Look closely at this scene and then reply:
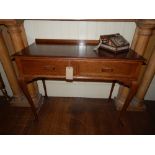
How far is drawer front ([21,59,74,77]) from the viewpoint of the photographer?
124cm

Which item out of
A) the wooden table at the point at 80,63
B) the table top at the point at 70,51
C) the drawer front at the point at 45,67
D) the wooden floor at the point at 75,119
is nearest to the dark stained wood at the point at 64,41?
the table top at the point at 70,51

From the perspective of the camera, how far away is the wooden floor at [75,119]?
1.60m

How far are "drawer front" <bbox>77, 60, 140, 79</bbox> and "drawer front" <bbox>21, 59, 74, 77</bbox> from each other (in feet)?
0.50

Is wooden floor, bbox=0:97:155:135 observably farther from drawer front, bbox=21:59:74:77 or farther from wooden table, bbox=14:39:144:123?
drawer front, bbox=21:59:74:77

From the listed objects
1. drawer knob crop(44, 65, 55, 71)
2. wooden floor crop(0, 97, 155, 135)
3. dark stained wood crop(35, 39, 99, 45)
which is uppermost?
dark stained wood crop(35, 39, 99, 45)

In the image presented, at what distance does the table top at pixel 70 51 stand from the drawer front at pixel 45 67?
0.19 feet

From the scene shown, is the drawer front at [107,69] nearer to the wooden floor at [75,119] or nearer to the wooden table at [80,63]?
the wooden table at [80,63]

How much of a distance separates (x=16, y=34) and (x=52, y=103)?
99cm

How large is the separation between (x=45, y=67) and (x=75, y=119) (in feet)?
2.61

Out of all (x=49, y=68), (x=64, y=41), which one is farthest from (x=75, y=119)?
(x=64, y=41)

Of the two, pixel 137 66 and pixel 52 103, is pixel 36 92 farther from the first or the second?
pixel 137 66

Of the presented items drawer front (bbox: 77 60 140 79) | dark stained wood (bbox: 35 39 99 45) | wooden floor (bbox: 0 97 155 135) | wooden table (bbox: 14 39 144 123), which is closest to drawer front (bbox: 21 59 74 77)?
wooden table (bbox: 14 39 144 123)

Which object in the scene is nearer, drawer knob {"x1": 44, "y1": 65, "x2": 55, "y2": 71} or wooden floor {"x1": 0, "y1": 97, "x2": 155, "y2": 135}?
drawer knob {"x1": 44, "y1": 65, "x2": 55, "y2": 71}

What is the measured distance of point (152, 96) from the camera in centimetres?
200
